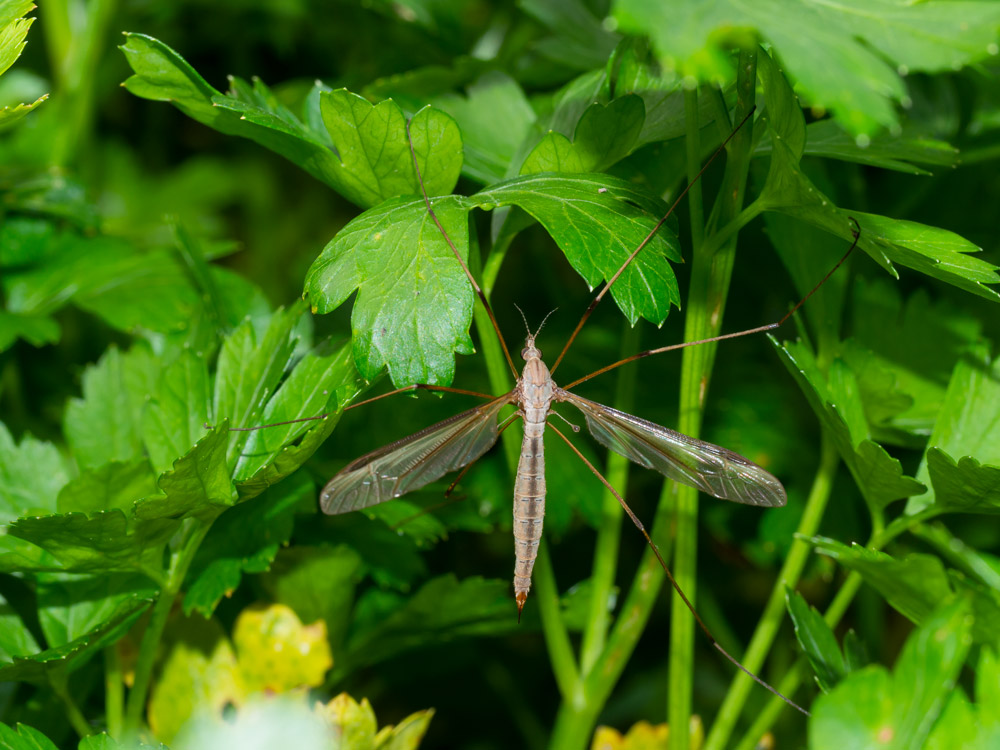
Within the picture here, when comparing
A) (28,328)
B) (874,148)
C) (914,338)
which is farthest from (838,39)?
(28,328)

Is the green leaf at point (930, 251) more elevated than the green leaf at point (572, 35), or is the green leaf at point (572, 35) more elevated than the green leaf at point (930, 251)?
the green leaf at point (572, 35)

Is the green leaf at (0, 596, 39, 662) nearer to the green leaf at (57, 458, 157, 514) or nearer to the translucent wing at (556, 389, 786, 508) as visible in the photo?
the green leaf at (57, 458, 157, 514)

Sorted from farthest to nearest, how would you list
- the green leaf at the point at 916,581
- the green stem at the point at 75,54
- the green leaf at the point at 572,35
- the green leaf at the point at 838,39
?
the green stem at the point at 75,54
the green leaf at the point at 572,35
the green leaf at the point at 916,581
the green leaf at the point at 838,39

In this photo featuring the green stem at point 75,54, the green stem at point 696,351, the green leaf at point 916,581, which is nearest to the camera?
the green leaf at point 916,581

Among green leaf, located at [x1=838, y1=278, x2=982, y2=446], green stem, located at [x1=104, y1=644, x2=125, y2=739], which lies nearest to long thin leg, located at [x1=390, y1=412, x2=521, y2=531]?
green stem, located at [x1=104, y1=644, x2=125, y2=739]

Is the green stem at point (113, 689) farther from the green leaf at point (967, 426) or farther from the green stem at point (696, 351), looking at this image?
the green leaf at point (967, 426)

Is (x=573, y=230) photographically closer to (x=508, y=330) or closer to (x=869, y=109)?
(x=869, y=109)

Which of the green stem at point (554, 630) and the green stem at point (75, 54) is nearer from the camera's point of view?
the green stem at point (554, 630)

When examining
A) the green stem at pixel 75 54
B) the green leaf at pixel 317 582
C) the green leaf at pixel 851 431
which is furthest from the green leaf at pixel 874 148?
the green stem at pixel 75 54
